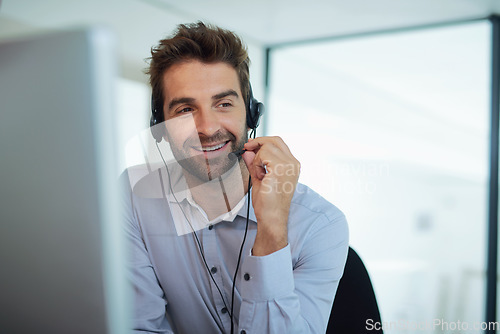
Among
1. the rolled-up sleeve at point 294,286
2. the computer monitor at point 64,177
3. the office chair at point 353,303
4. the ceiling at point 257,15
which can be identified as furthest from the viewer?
the ceiling at point 257,15

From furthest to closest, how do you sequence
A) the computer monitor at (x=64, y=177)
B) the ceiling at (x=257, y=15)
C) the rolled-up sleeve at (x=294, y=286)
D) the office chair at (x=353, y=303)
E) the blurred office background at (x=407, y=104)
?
the blurred office background at (x=407, y=104) → the ceiling at (x=257, y=15) → the office chair at (x=353, y=303) → the rolled-up sleeve at (x=294, y=286) → the computer monitor at (x=64, y=177)

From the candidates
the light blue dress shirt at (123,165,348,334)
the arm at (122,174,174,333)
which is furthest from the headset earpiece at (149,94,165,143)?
the arm at (122,174,174,333)

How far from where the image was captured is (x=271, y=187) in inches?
39.1

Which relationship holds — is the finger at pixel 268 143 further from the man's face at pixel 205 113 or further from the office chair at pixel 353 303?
the office chair at pixel 353 303

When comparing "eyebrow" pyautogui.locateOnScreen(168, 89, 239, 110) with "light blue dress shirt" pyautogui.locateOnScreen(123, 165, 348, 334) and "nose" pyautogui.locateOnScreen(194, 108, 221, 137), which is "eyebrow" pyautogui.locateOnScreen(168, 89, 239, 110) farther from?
"light blue dress shirt" pyautogui.locateOnScreen(123, 165, 348, 334)

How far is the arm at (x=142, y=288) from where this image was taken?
0.99m

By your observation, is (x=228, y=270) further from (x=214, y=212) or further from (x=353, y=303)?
(x=353, y=303)

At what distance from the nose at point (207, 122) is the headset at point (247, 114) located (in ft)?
0.38

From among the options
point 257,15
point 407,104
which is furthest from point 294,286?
point 257,15

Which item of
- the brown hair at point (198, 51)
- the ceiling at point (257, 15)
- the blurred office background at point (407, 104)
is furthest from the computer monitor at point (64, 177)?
the blurred office background at point (407, 104)

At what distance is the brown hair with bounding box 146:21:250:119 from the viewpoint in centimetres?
113

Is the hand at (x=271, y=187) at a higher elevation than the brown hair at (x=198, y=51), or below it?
below

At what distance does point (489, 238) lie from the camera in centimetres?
260

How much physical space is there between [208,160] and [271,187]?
263mm
